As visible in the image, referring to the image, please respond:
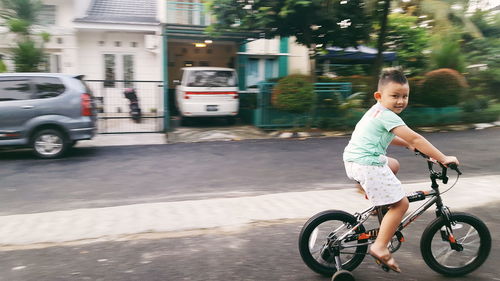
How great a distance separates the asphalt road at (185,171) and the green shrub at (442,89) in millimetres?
2493

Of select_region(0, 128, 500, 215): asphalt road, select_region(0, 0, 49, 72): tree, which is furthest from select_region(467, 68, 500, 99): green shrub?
select_region(0, 0, 49, 72): tree

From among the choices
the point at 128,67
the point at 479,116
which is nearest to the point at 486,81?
the point at 479,116

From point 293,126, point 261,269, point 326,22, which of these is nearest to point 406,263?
point 261,269

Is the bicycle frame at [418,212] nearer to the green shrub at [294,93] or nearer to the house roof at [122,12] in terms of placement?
the green shrub at [294,93]

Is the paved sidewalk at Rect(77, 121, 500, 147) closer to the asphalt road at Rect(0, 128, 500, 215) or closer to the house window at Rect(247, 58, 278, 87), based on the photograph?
the asphalt road at Rect(0, 128, 500, 215)

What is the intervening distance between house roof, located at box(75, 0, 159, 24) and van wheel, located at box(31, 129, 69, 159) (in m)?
7.54

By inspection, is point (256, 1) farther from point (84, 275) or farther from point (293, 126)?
point (84, 275)

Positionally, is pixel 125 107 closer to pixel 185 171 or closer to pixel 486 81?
pixel 185 171

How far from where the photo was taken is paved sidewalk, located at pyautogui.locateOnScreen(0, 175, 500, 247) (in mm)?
4441

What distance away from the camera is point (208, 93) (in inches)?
501

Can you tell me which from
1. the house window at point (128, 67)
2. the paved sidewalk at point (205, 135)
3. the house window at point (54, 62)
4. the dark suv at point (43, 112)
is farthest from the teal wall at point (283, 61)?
the dark suv at point (43, 112)

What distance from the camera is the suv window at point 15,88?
8477mm

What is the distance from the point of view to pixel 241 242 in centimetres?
419

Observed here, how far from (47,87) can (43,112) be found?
1.84ft
